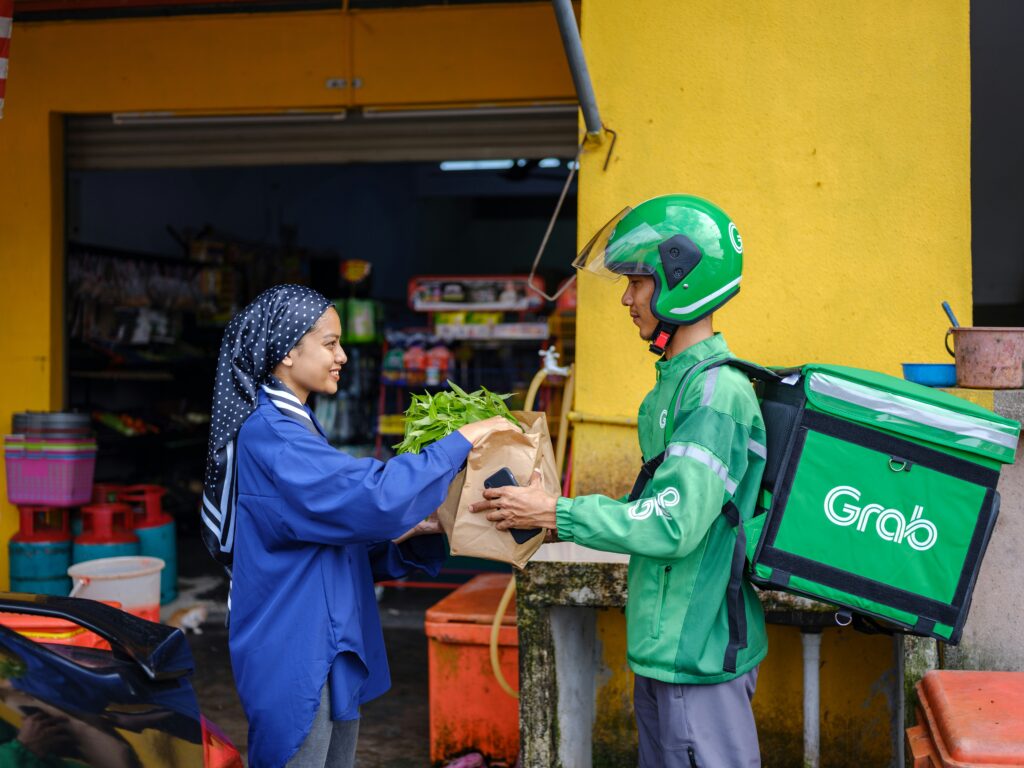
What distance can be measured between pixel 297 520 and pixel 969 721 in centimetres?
171

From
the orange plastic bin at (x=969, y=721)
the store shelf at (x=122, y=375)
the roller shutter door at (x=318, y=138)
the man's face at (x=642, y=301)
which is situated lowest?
the orange plastic bin at (x=969, y=721)

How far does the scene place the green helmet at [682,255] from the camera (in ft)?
8.19

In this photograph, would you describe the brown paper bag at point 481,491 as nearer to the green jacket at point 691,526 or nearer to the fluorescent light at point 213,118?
the green jacket at point 691,526

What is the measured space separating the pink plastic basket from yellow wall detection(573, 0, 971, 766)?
12.8 ft

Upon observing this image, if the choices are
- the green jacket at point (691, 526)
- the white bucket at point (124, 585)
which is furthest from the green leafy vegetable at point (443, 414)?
the white bucket at point (124, 585)

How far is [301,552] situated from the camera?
2590mm

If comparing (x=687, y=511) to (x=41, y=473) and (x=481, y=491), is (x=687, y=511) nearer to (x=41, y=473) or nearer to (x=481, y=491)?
(x=481, y=491)

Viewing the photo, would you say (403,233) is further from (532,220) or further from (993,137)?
(993,137)

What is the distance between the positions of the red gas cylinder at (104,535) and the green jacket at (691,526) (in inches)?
197

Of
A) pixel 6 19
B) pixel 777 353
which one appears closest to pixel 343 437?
pixel 6 19

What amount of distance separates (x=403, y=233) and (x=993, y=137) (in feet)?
26.0

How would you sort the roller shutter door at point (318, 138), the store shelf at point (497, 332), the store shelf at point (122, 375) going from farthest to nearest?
the store shelf at point (122, 375), the store shelf at point (497, 332), the roller shutter door at point (318, 138)

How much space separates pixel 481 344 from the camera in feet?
23.8

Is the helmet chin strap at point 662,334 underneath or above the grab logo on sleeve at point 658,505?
above
